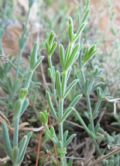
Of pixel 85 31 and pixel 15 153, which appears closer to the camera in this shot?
pixel 15 153

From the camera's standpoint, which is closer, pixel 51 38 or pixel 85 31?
pixel 51 38

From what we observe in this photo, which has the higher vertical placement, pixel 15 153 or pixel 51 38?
pixel 51 38

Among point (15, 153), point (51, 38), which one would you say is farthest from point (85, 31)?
point (15, 153)

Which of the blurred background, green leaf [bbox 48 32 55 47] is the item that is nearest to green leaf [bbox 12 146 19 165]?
green leaf [bbox 48 32 55 47]

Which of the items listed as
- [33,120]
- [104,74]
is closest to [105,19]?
[104,74]

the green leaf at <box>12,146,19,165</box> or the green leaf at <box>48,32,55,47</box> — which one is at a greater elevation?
the green leaf at <box>48,32,55,47</box>

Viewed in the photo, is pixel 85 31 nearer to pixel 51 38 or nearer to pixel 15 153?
pixel 51 38

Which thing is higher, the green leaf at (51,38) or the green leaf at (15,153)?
the green leaf at (51,38)

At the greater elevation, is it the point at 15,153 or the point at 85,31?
the point at 85,31

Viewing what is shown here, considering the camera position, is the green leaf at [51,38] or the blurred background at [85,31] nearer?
the green leaf at [51,38]

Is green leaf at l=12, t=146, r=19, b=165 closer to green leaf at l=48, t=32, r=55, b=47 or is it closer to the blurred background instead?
green leaf at l=48, t=32, r=55, b=47

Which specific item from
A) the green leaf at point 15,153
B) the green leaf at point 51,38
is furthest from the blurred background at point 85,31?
the green leaf at point 15,153

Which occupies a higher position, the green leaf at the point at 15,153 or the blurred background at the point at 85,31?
the blurred background at the point at 85,31

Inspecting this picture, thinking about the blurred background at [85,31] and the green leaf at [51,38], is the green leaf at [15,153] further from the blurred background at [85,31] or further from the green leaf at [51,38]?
the blurred background at [85,31]
